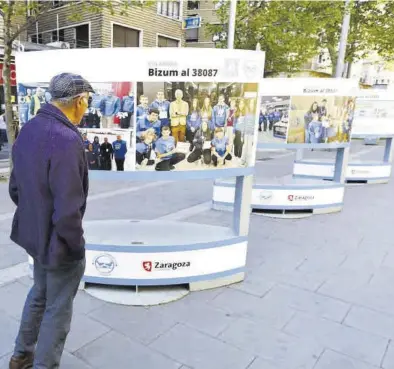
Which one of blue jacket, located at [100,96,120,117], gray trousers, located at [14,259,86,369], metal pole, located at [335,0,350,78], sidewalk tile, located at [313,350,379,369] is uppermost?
metal pole, located at [335,0,350,78]

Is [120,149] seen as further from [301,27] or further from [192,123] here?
[301,27]

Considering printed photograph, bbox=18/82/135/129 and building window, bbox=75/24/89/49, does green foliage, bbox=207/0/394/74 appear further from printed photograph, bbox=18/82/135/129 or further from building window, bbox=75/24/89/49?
printed photograph, bbox=18/82/135/129

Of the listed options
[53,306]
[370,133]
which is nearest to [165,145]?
[53,306]

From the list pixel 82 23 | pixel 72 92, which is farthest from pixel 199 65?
pixel 82 23

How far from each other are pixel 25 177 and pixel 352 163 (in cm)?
880

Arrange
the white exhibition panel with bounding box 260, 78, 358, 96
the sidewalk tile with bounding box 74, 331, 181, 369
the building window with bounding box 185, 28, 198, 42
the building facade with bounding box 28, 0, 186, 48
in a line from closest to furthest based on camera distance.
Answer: the sidewalk tile with bounding box 74, 331, 181, 369, the white exhibition panel with bounding box 260, 78, 358, 96, the building facade with bounding box 28, 0, 186, 48, the building window with bounding box 185, 28, 198, 42

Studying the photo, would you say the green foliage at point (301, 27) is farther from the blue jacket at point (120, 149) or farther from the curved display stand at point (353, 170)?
the blue jacket at point (120, 149)

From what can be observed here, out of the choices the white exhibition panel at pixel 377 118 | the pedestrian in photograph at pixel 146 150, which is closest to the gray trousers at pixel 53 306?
the pedestrian in photograph at pixel 146 150

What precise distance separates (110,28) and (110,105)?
1339cm

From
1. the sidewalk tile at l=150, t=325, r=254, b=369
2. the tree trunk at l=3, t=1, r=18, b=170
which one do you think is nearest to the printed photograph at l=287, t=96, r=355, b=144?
the sidewalk tile at l=150, t=325, r=254, b=369

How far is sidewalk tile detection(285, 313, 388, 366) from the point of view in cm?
275

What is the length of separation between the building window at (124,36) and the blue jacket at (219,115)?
13552 millimetres

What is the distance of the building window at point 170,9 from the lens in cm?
1722

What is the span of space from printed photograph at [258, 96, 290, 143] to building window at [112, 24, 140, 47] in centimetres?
1109
